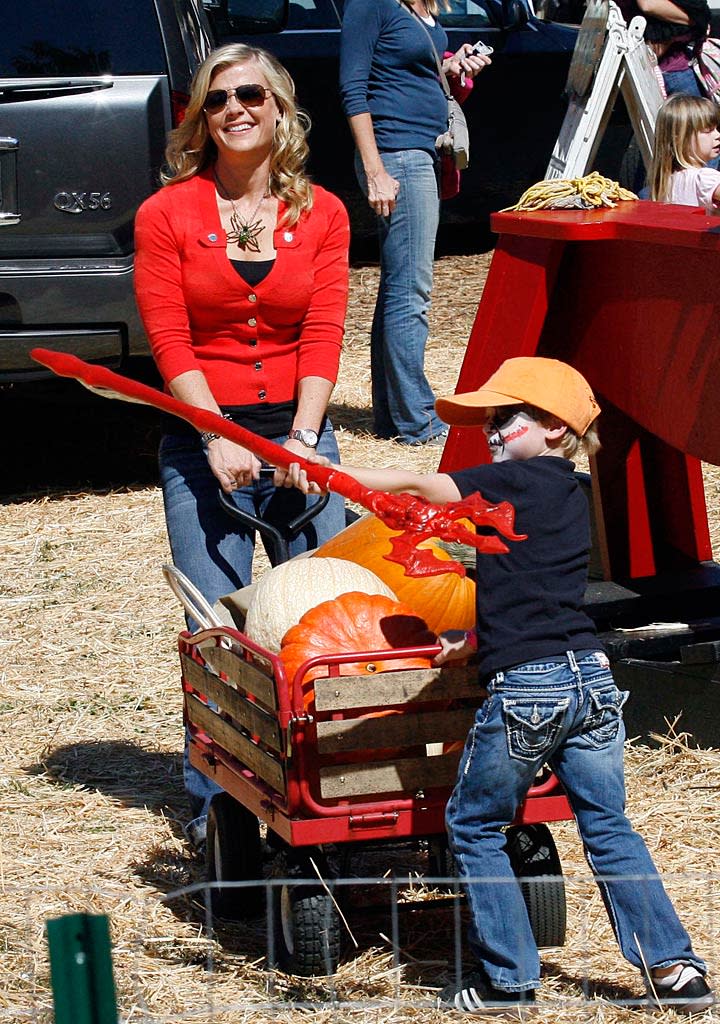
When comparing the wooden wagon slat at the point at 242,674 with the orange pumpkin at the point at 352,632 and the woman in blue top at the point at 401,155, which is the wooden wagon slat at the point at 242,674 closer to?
the orange pumpkin at the point at 352,632

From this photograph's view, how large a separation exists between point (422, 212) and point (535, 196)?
342 centimetres

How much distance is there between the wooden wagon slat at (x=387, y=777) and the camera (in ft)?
11.0

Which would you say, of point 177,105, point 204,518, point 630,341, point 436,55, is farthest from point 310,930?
point 436,55

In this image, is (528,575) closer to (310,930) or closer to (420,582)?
(420,582)

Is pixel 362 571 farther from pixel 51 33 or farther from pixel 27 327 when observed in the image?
pixel 51 33

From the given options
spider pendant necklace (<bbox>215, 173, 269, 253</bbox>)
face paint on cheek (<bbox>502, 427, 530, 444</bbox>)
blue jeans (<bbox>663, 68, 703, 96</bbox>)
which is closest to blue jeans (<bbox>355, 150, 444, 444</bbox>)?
blue jeans (<bbox>663, 68, 703, 96</bbox>)

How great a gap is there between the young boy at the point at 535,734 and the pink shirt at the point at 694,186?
3.63 m

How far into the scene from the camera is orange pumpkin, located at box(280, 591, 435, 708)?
11.8ft

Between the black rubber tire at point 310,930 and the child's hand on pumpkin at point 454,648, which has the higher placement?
the child's hand on pumpkin at point 454,648

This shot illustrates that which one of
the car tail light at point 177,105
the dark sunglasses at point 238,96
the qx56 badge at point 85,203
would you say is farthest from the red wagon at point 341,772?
the car tail light at point 177,105

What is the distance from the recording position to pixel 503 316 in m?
4.99

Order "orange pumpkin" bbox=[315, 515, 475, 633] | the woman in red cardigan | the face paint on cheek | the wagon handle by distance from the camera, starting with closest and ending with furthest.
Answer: the face paint on cheek → "orange pumpkin" bbox=[315, 515, 475, 633] → the wagon handle → the woman in red cardigan

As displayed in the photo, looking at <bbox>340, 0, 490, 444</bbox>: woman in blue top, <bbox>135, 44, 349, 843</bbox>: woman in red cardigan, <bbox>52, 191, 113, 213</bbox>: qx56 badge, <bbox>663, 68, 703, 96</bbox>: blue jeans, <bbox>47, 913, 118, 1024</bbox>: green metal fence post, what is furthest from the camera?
<bbox>663, 68, 703, 96</bbox>: blue jeans

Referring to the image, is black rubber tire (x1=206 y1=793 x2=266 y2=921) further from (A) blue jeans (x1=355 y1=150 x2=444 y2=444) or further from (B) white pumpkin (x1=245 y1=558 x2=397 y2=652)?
(A) blue jeans (x1=355 y1=150 x2=444 y2=444)
